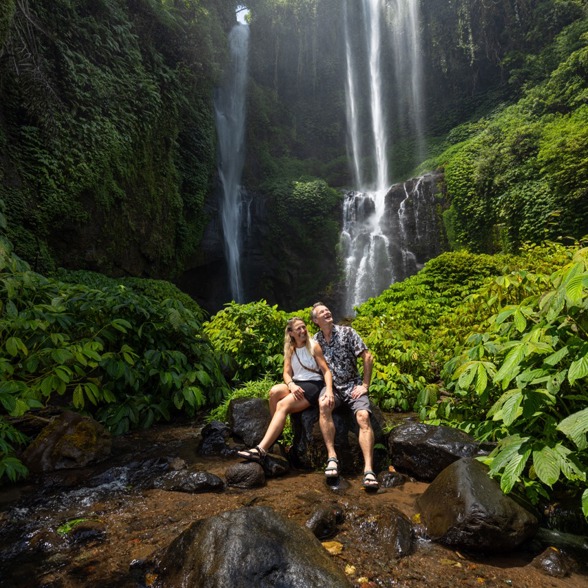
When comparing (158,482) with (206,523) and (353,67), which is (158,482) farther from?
(353,67)

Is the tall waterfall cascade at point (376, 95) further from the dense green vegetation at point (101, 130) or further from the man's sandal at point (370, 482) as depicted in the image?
the man's sandal at point (370, 482)

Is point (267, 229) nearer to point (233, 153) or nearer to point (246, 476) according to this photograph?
point (233, 153)

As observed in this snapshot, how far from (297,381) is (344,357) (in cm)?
52

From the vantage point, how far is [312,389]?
385cm

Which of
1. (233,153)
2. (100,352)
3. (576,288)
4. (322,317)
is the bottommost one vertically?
(100,352)

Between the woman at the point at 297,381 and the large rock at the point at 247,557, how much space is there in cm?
137

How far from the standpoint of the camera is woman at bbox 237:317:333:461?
365 centimetres

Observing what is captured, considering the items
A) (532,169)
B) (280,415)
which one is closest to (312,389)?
(280,415)

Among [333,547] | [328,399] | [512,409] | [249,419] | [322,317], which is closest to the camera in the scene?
[512,409]

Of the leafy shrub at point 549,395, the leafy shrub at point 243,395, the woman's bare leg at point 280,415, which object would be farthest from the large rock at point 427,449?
the leafy shrub at point 243,395

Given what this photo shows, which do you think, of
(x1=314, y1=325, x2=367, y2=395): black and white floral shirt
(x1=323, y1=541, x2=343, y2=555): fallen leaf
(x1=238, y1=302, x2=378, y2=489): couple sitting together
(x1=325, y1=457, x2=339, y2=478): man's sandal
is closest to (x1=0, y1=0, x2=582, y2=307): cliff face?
(x1=238, y1=302, x2=378, y2=489): couple sitting together

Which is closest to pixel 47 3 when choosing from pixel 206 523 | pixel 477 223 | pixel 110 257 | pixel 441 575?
pixel 110 257

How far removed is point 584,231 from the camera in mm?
11453

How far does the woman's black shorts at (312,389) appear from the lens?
383 cm
